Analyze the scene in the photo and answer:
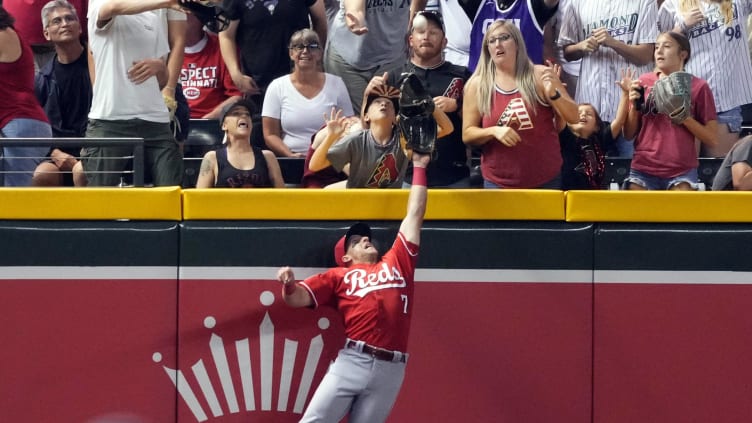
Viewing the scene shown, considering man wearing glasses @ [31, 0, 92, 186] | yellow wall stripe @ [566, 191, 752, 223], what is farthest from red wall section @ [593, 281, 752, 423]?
man wearing glasses @ [31, 0, 92, 186]

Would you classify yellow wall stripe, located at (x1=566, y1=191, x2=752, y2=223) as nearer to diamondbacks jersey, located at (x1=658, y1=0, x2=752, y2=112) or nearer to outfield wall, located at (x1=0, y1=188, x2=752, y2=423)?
outfield wall, located at (x1=0, y1=188, x2=752, y2=423)

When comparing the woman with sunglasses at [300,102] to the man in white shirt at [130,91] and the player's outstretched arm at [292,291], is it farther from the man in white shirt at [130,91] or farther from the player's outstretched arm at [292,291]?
the player's outstretched arm at [292,291]

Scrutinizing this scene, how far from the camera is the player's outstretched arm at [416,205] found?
6.86 m

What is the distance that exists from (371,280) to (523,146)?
1.32 m

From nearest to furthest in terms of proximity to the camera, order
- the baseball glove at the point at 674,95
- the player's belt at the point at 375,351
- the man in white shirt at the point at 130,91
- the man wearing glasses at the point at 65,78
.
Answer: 1. the player's belt at the point at 375,351
2. the baseball glove at the point at 674,95
3. the man in white shirt at the point at 130,91
4. the man wearing glasses at the point at 65,78

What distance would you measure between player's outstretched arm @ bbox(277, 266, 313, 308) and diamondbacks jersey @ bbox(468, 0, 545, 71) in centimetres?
287

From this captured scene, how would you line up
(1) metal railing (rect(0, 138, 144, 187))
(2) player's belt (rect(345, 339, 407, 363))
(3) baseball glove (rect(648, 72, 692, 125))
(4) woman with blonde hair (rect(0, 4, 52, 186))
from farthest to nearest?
(4) woman with blonde hair (rect(0, 4, 52, 186))
(3) baseball glove (rect(648, 72, 692, 125))
(1) metal railing (rect(0, 138, 144, 187))
(2) player's belt (rect(345, 339, 407, 363))

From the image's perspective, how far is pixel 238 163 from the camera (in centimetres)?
780

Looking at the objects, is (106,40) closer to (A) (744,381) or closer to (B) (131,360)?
(B) (131,360)

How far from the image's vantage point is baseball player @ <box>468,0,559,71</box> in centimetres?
909

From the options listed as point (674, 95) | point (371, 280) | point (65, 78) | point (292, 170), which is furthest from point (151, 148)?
point (674, 95)

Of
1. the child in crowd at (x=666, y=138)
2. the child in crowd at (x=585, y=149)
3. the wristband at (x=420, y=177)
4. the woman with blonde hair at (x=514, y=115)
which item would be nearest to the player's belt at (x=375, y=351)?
the wristband at (x=420, y=177)

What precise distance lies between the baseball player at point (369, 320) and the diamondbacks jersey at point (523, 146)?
795 mm

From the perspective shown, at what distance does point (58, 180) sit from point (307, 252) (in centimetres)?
201
